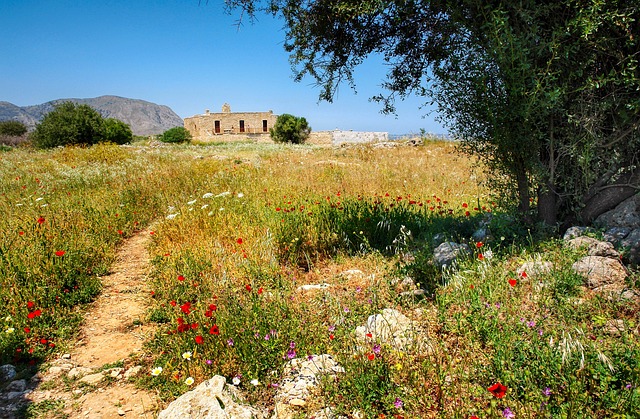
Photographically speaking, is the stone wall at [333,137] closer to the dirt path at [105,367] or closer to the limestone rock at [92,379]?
the dirt path at [105,367]

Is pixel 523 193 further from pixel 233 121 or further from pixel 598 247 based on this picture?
pixel 233 121

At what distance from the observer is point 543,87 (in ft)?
13.1

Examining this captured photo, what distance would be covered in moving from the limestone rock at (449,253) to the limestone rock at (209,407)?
2.97 m

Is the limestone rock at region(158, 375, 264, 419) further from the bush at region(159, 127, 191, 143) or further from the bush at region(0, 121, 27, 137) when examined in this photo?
the bush at region(0, 121, 27, 137)

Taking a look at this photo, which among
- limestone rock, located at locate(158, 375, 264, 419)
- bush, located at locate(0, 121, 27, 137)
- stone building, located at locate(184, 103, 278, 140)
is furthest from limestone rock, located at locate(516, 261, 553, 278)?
stone building, located at locate(184, 103, 278, 140)

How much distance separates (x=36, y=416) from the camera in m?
3.03

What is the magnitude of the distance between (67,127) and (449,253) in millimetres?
31996

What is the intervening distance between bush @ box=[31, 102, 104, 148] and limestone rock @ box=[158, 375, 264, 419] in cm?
2979

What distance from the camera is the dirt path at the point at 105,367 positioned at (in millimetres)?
3098

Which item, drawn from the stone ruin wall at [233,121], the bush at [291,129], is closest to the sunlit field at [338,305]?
the bush at [291,129]

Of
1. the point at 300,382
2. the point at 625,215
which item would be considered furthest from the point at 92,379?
the point at 625,215

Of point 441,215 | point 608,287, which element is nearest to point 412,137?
point 441,215

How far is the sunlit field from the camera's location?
259 cm

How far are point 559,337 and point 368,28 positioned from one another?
5088 mm
